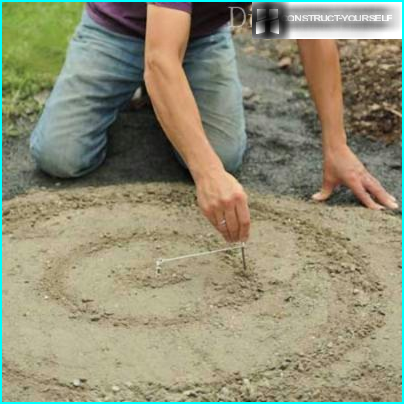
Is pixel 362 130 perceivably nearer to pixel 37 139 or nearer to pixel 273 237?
pixel 273 237

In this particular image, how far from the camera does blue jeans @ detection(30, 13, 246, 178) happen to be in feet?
14.1

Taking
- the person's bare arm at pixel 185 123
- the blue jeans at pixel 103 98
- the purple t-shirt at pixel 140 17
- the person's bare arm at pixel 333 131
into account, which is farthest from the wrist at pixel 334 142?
the person's bare arm at pixel 185 123

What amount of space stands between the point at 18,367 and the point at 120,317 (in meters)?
0.42

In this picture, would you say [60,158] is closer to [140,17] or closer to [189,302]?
[140,17]

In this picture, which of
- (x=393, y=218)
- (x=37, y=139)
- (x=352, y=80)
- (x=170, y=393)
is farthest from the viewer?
(x=352, y=80)

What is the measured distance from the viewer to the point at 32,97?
4984 mm

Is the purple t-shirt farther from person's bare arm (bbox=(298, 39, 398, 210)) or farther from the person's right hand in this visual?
the person's right hand

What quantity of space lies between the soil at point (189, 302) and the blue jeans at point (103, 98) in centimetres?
25

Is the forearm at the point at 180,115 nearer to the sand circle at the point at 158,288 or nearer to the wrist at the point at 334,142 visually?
the sand circle at the point at 158,288

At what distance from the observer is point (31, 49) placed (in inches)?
210

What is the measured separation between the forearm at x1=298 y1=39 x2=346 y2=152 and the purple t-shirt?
15.2 inches

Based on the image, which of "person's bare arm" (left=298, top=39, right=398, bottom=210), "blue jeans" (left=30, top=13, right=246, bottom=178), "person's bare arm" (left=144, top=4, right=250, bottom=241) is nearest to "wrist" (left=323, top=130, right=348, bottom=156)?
"person's bare arm" (left=298, top=39, right=398, bottom=210)

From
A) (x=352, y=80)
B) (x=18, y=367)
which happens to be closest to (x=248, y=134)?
(x=352, y=80)

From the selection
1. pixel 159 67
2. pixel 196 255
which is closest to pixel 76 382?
pixel 196 255
